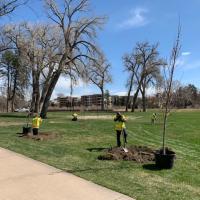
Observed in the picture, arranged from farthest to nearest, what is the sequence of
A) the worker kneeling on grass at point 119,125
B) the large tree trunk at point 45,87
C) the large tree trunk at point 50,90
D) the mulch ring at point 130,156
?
the large tree trunk at point 45,87, the large tree trunk at point 50,90, the worker kneeling on grass at point 119,125, the mulch ring at point 130,156

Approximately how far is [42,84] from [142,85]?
4231cm

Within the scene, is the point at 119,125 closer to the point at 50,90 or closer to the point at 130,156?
the point at 130,156

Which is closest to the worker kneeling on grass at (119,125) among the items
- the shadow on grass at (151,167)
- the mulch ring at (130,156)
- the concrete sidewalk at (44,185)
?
the mulch ring at (130,156)

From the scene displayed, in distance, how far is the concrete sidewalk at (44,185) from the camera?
7828 millimetres

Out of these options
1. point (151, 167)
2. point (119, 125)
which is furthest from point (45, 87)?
point (151, 167)

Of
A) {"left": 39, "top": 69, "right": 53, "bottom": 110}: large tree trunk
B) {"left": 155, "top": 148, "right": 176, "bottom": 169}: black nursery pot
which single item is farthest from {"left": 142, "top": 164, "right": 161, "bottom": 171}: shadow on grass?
{"left": 39, "top": 69, "right": 53, "bottom": 110}: large tree trunk

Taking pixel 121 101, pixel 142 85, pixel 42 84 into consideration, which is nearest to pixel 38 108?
pixel 42 84

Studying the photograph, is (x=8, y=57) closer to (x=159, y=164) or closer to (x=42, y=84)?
(x=42, y=84)

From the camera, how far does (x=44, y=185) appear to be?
8633 mm

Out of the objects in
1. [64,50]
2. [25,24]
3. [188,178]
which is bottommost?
[188,178]

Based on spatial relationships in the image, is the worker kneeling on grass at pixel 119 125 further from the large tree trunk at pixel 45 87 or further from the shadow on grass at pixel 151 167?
the large tree trunk at pixel 45 87

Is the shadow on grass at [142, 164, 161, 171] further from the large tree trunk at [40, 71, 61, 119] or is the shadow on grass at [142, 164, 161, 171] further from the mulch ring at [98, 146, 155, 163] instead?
the large tree trunk at [40, 71, 61, 119]

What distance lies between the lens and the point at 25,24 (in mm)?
45875

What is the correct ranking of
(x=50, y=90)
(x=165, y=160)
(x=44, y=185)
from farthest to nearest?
(x=50, y=90) → (x=165, y=160) → (x=44, y=185)
